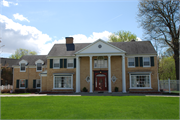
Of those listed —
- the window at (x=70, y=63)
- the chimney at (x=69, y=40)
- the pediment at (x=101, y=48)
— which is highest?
the chimney at (x=69, y=40)

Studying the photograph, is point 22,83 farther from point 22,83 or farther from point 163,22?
point 163,22

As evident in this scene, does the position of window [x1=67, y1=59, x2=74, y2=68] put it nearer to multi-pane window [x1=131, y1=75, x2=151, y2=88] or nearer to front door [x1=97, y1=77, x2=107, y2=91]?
front door [x1=97, y1=77, x2=107, y2=91]

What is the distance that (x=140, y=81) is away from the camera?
25.2 m

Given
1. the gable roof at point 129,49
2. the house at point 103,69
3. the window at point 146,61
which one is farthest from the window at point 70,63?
the window at point 146,61

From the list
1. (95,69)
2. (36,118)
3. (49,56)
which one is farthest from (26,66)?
(36,118)

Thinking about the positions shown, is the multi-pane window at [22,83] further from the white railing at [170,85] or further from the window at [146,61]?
the white railing at [170,85]

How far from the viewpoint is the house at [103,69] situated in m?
24.8

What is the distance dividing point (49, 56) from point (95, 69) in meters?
7.48

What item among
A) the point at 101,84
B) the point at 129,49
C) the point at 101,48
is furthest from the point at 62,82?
the point at 129,49

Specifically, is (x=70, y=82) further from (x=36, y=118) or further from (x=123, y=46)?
(x=36, y=118)

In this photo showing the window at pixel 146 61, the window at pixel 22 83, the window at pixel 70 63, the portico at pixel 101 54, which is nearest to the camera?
the portico at pixel 101 54

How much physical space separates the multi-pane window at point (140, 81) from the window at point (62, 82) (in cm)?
957

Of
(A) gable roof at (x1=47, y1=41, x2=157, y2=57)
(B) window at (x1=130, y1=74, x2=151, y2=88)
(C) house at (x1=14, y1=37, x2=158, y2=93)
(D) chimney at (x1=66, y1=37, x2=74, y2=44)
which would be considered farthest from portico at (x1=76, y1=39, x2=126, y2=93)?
(D) chimney at (x1=66, y1=37, x2=74, y2=44)

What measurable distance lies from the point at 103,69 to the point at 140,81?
5.78m
